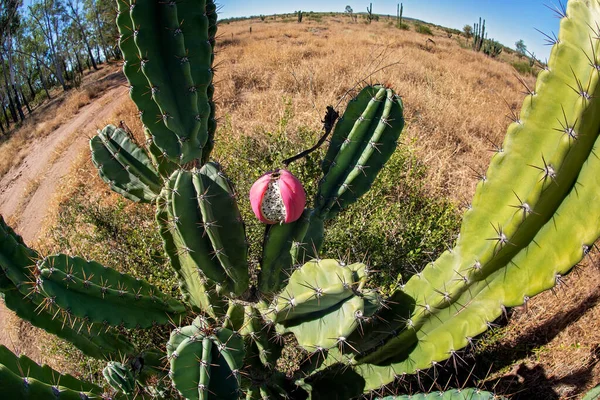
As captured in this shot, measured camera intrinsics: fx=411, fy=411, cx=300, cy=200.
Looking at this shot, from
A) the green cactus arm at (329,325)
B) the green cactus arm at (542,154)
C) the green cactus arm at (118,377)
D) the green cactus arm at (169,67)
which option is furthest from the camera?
the green cactus arm at (118,377)

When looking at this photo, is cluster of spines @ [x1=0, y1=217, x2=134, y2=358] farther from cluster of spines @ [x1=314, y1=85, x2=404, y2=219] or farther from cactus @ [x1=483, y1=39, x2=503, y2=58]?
cactus @ [x1=483, y1=39, x2=503, y2=58]

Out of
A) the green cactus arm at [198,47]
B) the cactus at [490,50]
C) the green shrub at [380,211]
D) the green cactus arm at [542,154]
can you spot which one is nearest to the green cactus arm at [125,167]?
the green cactus arm at [198,47]

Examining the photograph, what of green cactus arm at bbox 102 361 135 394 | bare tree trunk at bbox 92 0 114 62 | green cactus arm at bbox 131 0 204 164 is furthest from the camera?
bare tree trunk at bbox 92 0 114 62

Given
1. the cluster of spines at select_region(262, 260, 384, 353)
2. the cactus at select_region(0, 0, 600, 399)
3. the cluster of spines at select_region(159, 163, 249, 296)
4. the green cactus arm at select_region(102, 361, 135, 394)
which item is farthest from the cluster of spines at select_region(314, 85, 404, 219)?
the green cactus arm at select_region(102, 361, 135, 394)

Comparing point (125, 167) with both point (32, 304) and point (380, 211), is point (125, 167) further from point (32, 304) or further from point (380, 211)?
point (380, 211)

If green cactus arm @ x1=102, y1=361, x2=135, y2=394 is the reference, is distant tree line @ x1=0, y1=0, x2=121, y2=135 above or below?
above

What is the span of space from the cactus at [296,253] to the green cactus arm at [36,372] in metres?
0.01

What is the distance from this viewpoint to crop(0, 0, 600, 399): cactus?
5.21 feet

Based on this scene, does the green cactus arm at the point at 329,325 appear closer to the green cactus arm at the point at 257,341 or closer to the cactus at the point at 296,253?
the cactus at the point at 296,253

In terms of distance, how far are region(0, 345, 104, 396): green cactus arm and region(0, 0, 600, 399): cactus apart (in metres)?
0.01

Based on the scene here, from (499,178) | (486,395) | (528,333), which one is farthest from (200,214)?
(528,333)

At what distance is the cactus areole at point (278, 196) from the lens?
87.4 inches

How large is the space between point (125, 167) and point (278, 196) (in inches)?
56.0

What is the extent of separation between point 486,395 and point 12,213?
11015 millimetres
